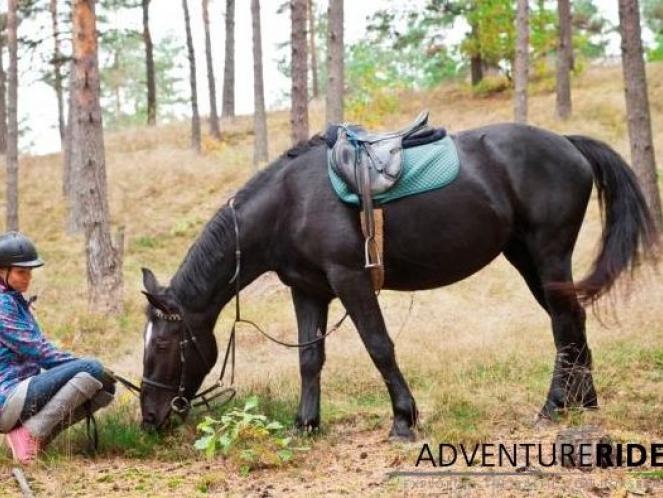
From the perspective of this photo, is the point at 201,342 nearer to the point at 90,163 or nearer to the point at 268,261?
the point at 268,261

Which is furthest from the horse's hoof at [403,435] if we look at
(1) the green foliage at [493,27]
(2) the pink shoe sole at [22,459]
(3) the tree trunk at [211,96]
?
(3) the tree trunk at [211,96]

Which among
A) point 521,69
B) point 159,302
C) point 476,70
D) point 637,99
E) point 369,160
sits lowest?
point 159,302

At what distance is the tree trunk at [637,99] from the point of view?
431 inches

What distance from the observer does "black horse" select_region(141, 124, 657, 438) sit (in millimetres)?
5383

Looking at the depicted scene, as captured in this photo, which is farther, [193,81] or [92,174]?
[193,81]

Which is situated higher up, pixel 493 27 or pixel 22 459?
pixel 493 27

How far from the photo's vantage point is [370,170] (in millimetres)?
5352

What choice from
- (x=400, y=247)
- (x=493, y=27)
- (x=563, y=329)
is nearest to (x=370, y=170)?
(x=400, y=247)

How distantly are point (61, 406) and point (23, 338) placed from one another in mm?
531

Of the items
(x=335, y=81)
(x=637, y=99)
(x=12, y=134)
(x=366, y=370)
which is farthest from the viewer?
(x=12, y=134)

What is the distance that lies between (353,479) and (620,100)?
831 inches

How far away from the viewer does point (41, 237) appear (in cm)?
2055

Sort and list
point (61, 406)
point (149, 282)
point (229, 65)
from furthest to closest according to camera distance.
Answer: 1. point (229, 65)
2. point (149, 282)
3. point (61, 406)

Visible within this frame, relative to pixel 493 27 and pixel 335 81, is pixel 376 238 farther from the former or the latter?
pixel 493 27
